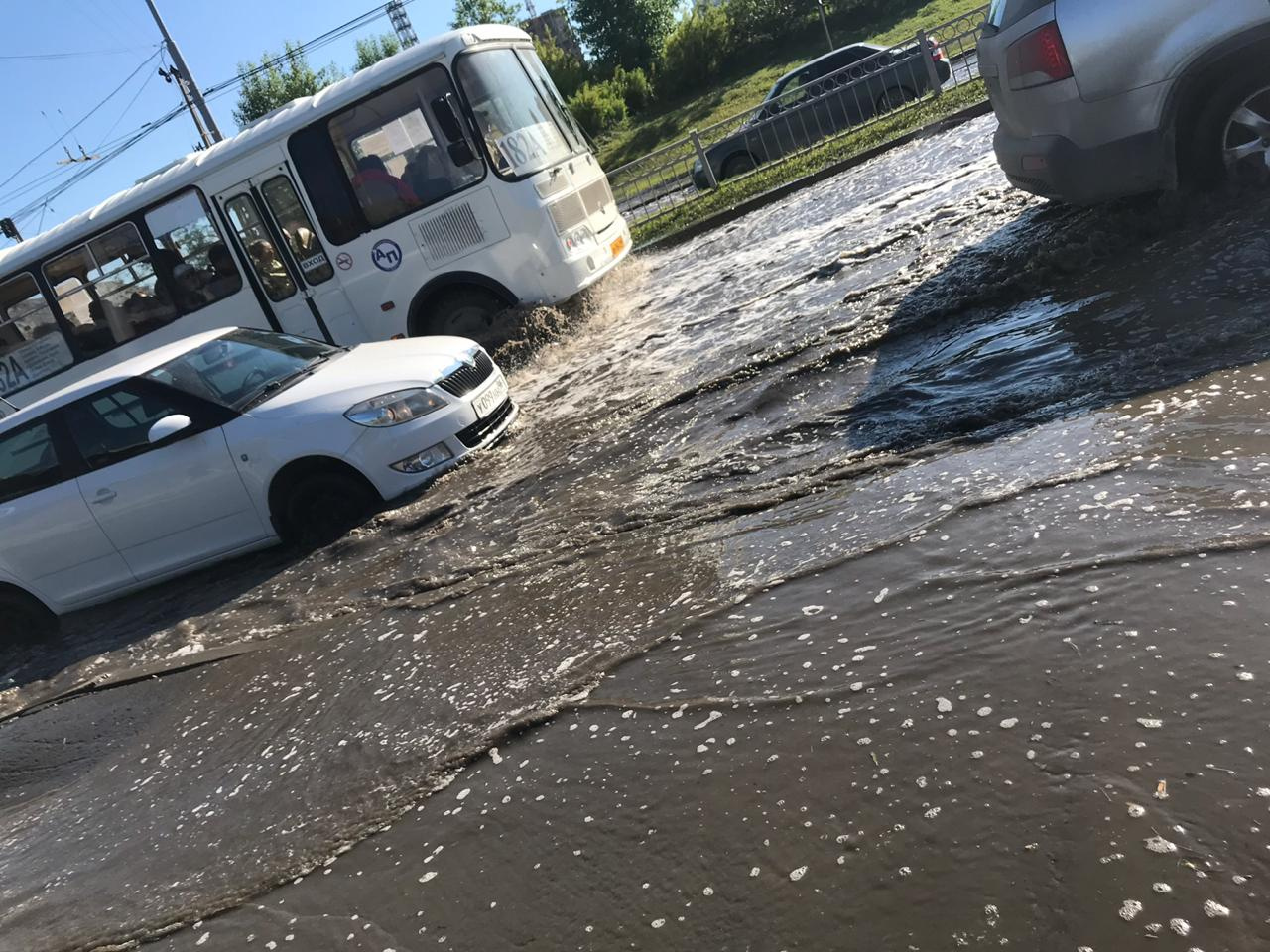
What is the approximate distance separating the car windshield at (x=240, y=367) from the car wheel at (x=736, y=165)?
1276cm

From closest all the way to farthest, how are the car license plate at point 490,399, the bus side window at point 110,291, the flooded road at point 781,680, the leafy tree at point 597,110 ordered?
the flooded road at point 781,680 < the car license plate at point 490,399 < the bus side window at point 110,291 < the leafy tree at point 597,110

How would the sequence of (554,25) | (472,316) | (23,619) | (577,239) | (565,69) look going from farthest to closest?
(554,25) → (565,69) → (472,316) → (577,239) → (23,619)

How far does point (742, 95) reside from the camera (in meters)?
40.1

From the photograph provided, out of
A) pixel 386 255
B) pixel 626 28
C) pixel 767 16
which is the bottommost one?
pixel 386 255

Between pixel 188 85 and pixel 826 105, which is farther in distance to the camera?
pixel 188 85

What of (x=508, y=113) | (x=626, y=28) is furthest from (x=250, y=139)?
(x=626, y=28)

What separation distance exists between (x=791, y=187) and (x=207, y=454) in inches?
406

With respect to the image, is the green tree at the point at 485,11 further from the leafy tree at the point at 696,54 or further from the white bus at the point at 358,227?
the white bus at the point at 358,227

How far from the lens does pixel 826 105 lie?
17.5 meters

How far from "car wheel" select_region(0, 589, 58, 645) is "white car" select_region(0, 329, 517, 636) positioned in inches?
0.5

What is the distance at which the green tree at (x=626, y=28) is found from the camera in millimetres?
49156

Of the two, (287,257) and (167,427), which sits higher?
(287,257)

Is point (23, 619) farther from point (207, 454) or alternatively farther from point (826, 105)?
point (826, 105)

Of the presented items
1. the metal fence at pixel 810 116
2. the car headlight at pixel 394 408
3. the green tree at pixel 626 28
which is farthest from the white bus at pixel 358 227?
the green tree at pixel 626 28
